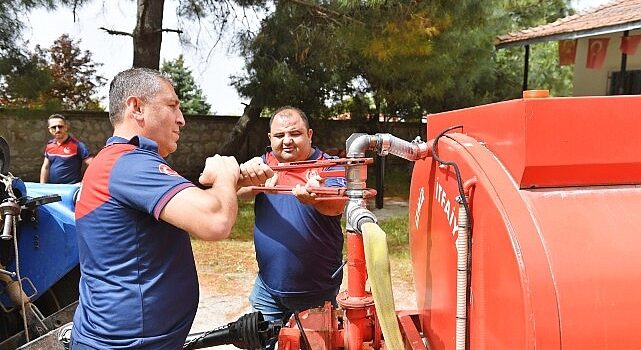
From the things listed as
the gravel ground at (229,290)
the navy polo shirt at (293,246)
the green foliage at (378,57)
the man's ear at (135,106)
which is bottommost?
the gravel ground at (229,290)

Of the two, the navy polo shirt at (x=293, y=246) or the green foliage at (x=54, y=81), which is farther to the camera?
the green foliage at (x=54, y=81)

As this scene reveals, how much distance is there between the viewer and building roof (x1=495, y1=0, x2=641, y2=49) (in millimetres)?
8298

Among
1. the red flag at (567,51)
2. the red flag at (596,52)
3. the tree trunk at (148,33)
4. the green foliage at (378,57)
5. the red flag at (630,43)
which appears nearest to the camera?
the green foliage at (378,57)

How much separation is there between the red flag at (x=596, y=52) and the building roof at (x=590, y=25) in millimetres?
465

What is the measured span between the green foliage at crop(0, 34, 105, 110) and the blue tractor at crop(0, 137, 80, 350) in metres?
5.65

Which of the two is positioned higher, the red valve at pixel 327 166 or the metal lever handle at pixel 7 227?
the red valve at pixel 327 166

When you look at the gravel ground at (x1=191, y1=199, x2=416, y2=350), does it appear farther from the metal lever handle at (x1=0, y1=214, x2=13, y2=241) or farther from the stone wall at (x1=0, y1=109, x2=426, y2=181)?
the stone wall at (x1=0, y1=109, x2=426, y2=181)

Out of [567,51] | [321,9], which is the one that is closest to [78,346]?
[321,9]

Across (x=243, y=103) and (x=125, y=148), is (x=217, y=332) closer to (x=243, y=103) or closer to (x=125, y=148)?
(x=125, y=148)

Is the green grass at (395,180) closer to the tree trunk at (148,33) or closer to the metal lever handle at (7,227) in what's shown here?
the tree trunk at (148,33)

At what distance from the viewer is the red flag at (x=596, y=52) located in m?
10.1

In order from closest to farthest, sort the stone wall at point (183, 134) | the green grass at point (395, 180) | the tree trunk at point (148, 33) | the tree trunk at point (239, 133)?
the tree trunk at point (148, 33) → the stone wall at point (183, 134) → the green grass at point (395, 180) → the tree trunk at point (239, 133)

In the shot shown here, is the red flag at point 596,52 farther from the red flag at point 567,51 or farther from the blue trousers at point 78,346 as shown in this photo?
the blue trousers at point 78,346

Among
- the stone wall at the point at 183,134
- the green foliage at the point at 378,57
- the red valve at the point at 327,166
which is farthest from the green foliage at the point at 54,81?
the red valve at the point at 327,166
